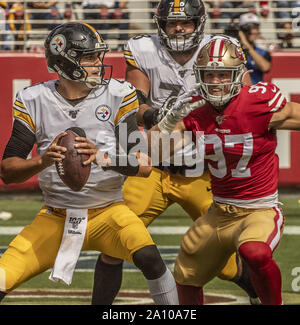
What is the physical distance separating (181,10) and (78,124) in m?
1.42

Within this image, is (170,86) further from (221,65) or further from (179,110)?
(179,110)

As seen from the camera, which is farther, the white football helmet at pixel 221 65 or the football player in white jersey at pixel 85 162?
the white football helmet at pixel 221 65

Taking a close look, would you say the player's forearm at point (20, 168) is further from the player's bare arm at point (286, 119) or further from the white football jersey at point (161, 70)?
the white football jersey at point (161, 70)

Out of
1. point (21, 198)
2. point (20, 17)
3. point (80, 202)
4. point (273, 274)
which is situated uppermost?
point (20, 17)

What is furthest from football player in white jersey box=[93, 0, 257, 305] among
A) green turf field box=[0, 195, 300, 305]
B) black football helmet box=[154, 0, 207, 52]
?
green turf field box=[0, 195, 300, 305]

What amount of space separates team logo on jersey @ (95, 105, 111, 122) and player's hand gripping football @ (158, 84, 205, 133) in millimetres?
302

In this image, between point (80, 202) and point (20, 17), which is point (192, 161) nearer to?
point (80, 202)

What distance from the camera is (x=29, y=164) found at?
174 inches

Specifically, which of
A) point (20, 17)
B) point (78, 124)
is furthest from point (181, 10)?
point (20, 17)

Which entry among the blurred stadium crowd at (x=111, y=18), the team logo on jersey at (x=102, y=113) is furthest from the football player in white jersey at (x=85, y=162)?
the blurred stadium crowd at (x=111, y=18)

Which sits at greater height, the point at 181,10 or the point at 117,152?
the point at 181,10

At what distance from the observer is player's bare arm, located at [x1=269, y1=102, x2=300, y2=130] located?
185 inches

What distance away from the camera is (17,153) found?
4570 millimetres

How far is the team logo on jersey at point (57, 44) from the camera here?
472 cm
